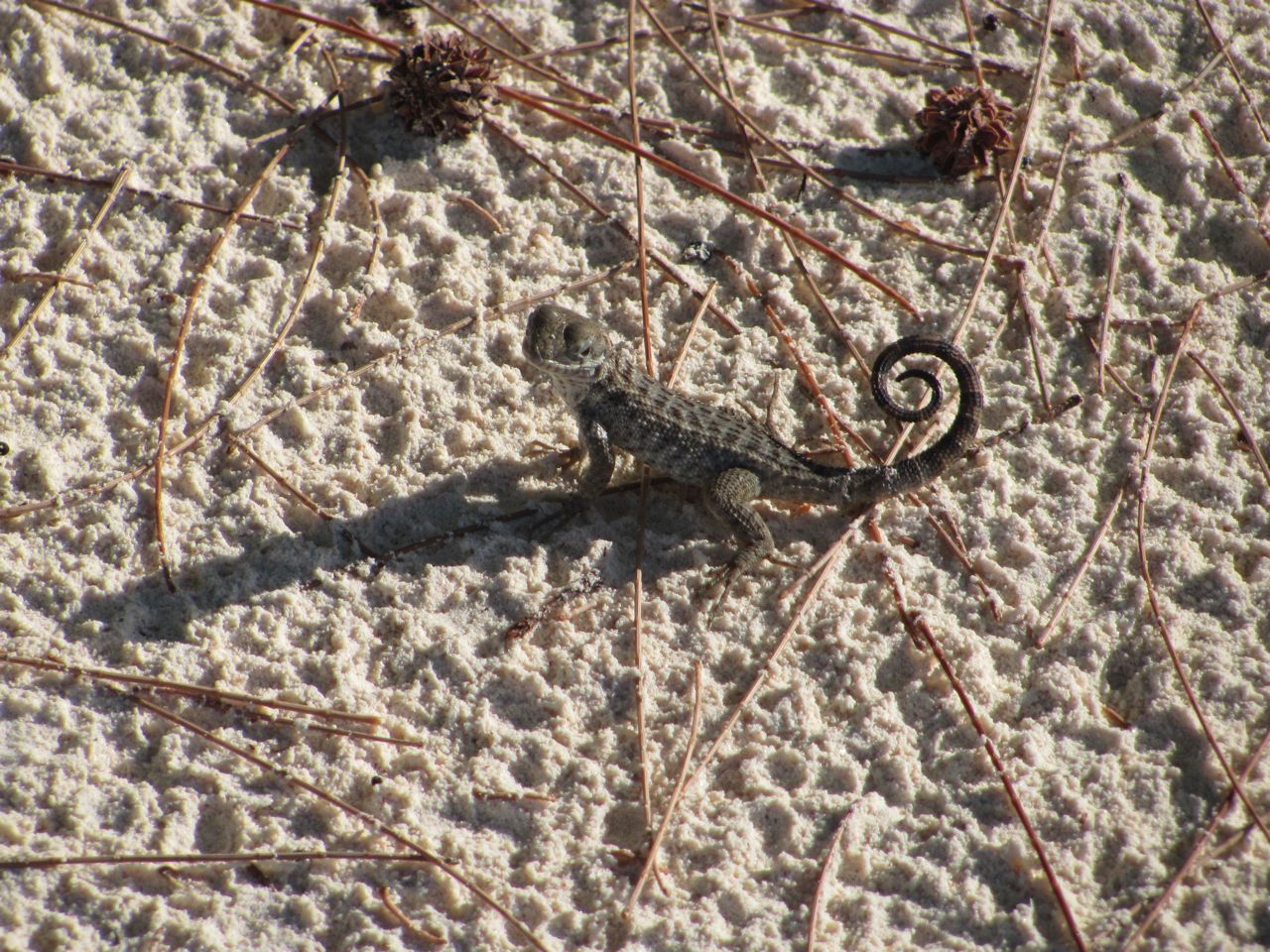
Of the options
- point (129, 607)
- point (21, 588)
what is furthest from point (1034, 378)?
point (21, 588)

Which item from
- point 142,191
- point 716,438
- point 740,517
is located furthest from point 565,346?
point 142,191

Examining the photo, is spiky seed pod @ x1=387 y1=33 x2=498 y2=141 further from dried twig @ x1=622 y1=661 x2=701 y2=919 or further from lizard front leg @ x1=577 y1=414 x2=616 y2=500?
dried twig @ x1=622 y1=661 x2=701 y2=919

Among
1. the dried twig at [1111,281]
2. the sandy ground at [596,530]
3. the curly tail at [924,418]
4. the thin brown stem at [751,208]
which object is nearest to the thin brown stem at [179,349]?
the sandy ground at [596,530]

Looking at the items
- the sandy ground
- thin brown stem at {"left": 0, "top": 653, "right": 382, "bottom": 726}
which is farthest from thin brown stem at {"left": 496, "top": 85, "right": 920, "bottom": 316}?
thin brown stem at {"left": 0, "top": 653, "right": 382, "bottom": 726}

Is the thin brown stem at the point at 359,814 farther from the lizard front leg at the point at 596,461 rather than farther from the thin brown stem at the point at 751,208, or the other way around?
the thin brown stem at the point at 751,208

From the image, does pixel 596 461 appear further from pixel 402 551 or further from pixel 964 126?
pixel 964 126

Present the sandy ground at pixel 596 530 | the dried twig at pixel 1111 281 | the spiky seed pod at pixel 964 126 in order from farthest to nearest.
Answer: the spiky seed pod at pixel 964 126
the dried twig at pixel 1111 281
the sandy ground at pixel 596 530
